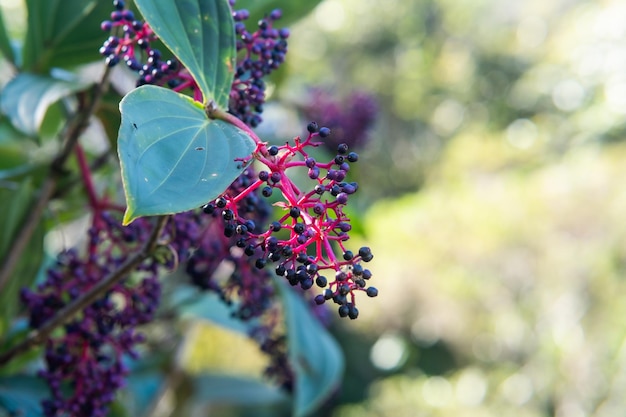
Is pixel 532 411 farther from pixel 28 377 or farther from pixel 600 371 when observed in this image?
pixel 28 377

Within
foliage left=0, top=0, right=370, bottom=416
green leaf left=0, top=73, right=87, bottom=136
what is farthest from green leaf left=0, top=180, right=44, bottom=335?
green leaf left=0, top=73, right=87, bottom=136

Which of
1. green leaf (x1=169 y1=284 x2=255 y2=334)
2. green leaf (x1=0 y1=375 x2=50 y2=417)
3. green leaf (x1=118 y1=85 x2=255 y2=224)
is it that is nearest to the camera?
green leaf (x1=118 y1=85 x2=255 y2=224)

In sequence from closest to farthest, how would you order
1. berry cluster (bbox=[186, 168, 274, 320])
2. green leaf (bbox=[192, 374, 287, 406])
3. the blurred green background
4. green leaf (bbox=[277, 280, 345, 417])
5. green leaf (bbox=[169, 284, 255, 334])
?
berry cluster (bbox=[186, 168, 274, 320]) < green leaf (bbox=[277, 280, 345, 417]) < green leaf (bbox=[169, 284, 255, 334]) < green leaf (bbox=[192, 374, 287, 406]) < the blurred green background

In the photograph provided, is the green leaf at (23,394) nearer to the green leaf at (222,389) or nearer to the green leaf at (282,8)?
the green leaf at (282,8)

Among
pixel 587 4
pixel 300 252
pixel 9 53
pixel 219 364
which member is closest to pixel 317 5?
pixel 9 53

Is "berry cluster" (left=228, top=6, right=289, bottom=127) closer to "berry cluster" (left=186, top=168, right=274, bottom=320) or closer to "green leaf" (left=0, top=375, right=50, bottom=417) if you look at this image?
"berry cluster" (left=186, top=168, right=274, bottom=320)

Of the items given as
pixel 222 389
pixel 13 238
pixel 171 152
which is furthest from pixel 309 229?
pixel 222 389

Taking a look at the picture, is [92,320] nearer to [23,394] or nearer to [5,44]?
[23,394]

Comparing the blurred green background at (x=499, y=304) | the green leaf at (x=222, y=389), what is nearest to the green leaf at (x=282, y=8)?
the green leaf at (x=222, y=389)
